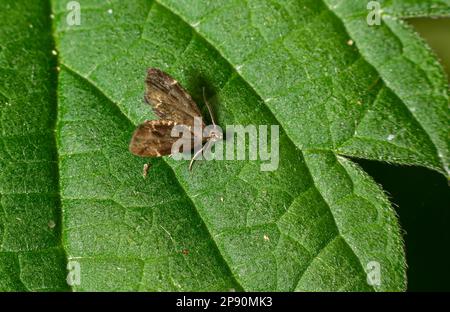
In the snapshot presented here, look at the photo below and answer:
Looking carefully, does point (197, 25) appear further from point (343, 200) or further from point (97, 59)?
point (343, 200)

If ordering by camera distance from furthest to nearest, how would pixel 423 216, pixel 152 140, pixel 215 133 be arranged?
pixel 423 216, pixel 215 133, pixel 152 140

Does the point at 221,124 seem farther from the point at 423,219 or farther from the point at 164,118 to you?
the point at 423,219

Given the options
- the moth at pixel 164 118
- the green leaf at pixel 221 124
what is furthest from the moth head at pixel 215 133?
the green leaf at pixel 221 124

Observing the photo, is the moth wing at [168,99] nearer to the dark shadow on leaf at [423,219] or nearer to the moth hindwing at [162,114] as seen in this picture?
the moth hindwing at [162,114]

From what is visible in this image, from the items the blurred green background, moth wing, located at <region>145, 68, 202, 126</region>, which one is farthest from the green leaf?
the blurred green background

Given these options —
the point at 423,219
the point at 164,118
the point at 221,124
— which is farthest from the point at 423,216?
the point at 164,118
